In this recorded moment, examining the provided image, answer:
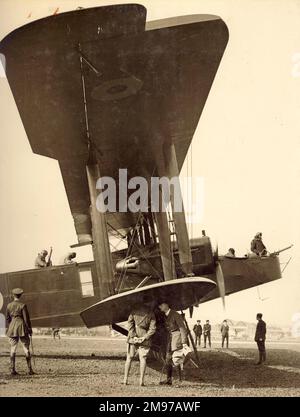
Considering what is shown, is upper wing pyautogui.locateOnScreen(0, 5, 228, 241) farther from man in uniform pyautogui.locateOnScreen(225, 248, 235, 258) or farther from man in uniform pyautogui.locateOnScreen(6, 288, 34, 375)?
man in uniform pyautogui.locateOnScreen(225, 248, 235, 258)

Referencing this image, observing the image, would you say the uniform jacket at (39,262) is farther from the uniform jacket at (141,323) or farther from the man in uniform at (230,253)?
the uniform jacket at (141,323)

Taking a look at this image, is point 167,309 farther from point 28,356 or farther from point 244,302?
point 244,302

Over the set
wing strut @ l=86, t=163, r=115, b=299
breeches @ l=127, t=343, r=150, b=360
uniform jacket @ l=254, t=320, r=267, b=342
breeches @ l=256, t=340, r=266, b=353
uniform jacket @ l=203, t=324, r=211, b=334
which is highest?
wing strut @ l=86, t=163, r=115, b=299

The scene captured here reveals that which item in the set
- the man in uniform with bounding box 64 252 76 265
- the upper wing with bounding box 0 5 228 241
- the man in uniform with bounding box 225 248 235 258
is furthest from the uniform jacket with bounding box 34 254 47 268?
the man in uniform with bounding box 225 248 235 258

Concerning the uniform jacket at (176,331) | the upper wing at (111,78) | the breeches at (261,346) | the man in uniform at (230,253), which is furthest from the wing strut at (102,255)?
the breeches at (261,346)

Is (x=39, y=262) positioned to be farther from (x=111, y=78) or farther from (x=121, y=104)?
(x=111, y=78)

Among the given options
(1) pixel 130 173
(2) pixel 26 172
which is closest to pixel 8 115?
(2) pixel 26 172

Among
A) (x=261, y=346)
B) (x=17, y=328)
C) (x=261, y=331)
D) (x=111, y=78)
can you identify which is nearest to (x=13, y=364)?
(x=17, y=328)
